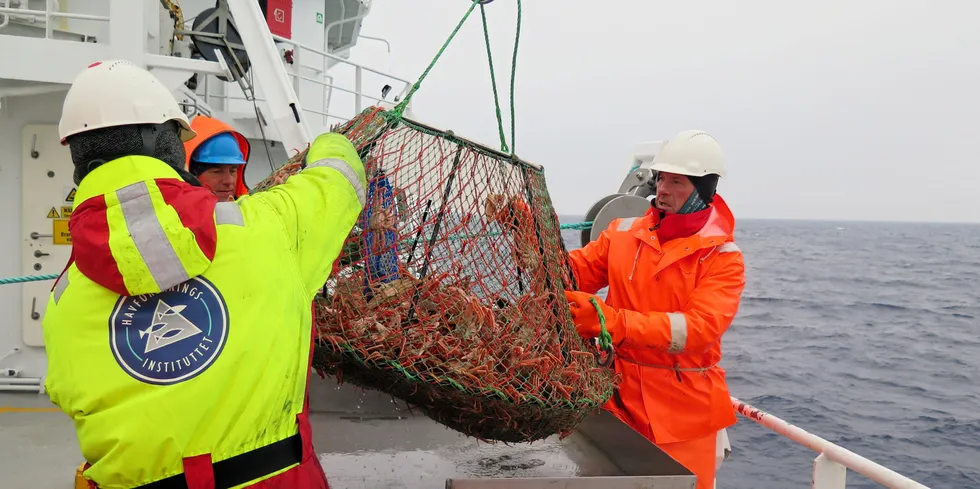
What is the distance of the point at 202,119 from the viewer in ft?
9.27

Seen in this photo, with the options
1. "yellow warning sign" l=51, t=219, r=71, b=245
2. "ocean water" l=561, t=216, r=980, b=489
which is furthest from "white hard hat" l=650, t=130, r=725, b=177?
"ocean water" l=561, t=216, r=980, b=489

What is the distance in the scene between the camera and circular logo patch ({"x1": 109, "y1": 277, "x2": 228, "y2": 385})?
1.38 m

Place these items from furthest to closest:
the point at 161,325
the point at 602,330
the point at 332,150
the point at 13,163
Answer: the point at 13,163
the point at 602,330
the point at 332,150
the point at 161,325

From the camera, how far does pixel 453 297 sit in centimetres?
215

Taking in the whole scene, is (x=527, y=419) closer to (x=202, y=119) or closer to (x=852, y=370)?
(x=202, y=119)

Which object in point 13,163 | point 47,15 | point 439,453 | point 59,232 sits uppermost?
point 47,15

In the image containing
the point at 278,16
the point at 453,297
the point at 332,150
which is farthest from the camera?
the point at 278,16

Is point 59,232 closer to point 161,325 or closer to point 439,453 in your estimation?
point 439,453

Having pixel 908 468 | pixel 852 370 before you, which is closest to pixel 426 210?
pixel 908 468

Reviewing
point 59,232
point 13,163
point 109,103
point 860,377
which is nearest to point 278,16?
A: point 13,163

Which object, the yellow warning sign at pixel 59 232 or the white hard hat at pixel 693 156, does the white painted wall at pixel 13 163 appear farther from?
the white hard hat at pixel 693 156

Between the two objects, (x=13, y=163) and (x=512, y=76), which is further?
(x=13, y=163)

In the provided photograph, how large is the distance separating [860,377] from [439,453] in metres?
14.3

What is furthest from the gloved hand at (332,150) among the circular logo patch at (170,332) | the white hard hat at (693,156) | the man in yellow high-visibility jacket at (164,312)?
the white hard hat at (693,156)
